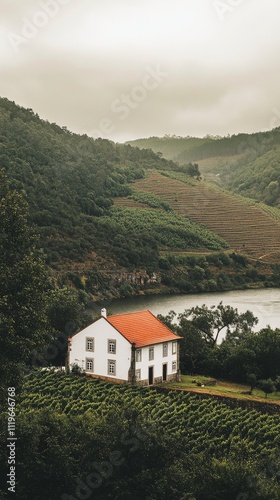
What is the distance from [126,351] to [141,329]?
2509mm

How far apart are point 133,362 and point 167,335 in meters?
3.80

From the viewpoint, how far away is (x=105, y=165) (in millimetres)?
163875

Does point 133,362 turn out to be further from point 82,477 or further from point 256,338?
point 82,477

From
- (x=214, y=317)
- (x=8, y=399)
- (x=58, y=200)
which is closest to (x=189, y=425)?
(x=8, y=399)

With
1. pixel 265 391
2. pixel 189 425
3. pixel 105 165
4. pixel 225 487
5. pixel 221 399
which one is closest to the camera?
pixel 225 487

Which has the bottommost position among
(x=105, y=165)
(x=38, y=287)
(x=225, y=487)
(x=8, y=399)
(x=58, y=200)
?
(x=225, y=487)

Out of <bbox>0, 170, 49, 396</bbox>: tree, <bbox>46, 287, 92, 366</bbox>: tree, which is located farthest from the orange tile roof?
<bbox>0, 170, 49, 396</bbox>: tree

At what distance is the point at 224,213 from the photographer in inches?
6284

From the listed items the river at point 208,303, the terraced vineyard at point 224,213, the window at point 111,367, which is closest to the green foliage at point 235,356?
the window at point 111,367

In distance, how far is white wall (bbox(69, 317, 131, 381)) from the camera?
46.2m

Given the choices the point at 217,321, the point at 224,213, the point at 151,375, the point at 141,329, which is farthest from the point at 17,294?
the point at 224,213

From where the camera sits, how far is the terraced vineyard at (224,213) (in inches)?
5655

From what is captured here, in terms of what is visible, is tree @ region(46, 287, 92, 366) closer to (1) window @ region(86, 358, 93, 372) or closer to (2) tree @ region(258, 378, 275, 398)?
(1) window @ region(86, 358, 93, 372)

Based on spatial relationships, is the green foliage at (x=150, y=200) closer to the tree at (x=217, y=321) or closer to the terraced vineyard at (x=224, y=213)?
the terraced vineyard at (x=224, y=213)
